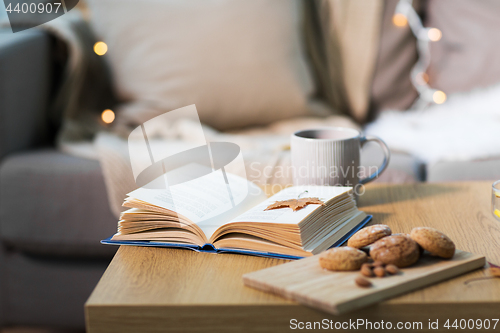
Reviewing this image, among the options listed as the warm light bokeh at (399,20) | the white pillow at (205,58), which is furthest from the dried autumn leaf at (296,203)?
the warm light bokeh at (399,20)

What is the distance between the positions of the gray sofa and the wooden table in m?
0.58

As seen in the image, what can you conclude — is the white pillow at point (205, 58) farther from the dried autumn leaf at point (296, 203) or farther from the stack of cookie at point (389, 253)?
the stack of cookie at point (389, 253)

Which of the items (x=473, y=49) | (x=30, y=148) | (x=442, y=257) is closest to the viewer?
(x=442, y=257)

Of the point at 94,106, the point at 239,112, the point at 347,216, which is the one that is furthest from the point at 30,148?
the point at 347,216

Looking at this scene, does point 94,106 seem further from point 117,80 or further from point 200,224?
point 200,224

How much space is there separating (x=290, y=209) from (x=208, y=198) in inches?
4.6

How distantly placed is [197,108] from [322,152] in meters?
0.70

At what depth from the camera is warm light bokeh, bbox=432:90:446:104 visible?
139cm

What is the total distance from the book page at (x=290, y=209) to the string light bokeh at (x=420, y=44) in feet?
2.91

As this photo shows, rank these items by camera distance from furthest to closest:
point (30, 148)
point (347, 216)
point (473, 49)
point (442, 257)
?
1. point (473, 49)
2. point (30, 148)
3. point (347, 216)
4. point (442, 257)

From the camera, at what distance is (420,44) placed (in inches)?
56.6

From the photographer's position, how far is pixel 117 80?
135cm

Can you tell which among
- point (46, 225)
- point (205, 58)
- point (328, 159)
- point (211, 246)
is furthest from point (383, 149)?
point (46, 225)

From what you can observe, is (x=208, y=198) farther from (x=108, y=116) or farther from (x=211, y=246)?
(x=108, y=116)
